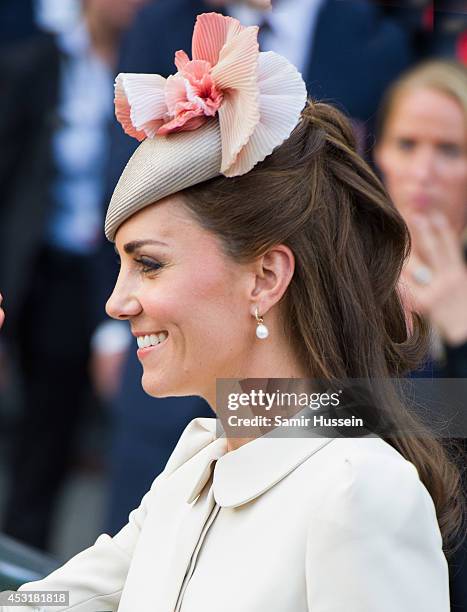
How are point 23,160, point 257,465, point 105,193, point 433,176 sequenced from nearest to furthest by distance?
point 257,465 → point 433,176 → point 105,193 → point 23,160

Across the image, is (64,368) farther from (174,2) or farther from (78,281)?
(174,2)

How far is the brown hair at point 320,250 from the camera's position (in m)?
2.01

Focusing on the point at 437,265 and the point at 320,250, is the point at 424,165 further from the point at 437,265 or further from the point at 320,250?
the point at 320,250

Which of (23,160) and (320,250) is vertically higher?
(23,160)

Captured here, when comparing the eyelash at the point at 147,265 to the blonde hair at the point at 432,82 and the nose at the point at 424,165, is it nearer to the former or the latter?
the nose at the point at 424,165

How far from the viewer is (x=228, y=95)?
2.02 m

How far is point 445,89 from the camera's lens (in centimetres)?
346

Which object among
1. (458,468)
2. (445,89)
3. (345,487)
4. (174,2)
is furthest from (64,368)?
(345,487)

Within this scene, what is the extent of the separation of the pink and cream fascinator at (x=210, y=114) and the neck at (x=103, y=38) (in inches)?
110

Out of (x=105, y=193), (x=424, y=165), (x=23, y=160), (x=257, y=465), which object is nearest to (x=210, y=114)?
(x=257, y=465)

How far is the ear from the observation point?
79.4 inches

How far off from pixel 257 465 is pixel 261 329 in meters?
0.21

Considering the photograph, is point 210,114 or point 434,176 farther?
point 434,176

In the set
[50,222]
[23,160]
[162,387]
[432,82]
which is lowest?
[162,387]
